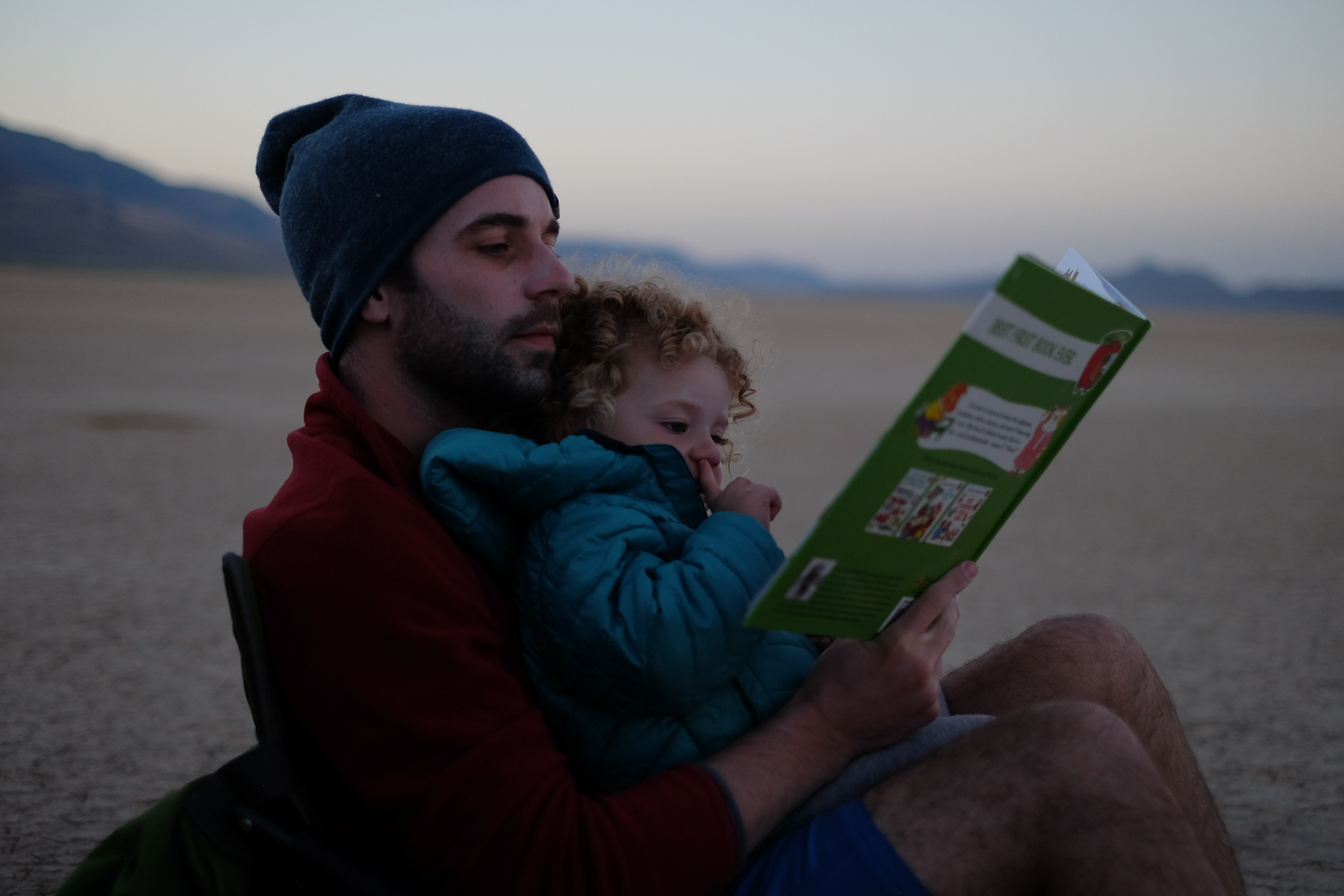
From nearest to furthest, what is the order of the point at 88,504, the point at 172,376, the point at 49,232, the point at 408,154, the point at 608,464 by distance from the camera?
the point at 608,464, the point at 408,154, the point at 88,504, the point at 172,376, the point at 49,232

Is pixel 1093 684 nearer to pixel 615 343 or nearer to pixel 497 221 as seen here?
pixel 615 343

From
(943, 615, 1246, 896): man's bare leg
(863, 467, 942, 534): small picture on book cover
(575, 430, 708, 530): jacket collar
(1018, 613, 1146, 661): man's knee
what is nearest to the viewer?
(863, 467, 942, 534): small picture on book cover

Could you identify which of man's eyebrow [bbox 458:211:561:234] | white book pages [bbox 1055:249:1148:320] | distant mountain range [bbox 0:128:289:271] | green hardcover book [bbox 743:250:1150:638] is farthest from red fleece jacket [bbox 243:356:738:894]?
distant mountain range [bbox 0:128:289:271]

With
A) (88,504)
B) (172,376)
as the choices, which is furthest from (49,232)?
(88,504)

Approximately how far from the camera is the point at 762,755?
181 centimetres

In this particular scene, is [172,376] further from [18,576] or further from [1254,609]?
[1254,609]

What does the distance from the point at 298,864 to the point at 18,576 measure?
Result: 17.9ft

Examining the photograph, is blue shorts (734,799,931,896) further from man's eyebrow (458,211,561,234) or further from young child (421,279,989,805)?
man's eyebrow (458,211,561,234)

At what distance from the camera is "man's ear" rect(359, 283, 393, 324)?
2277 mm

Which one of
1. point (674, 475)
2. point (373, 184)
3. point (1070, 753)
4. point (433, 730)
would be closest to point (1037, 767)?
point (1070, 753)

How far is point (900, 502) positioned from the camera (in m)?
1.66

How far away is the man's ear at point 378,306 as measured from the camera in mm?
2277

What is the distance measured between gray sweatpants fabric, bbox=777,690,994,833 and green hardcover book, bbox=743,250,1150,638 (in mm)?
233

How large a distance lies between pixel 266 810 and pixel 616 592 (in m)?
0.66
